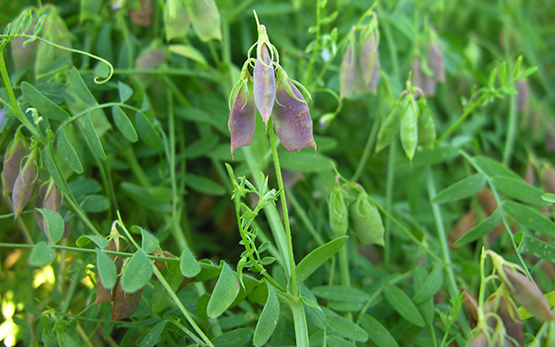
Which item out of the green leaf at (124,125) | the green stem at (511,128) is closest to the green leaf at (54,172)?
the green leaf at (124,125)

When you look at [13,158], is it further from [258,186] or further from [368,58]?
[368,58]

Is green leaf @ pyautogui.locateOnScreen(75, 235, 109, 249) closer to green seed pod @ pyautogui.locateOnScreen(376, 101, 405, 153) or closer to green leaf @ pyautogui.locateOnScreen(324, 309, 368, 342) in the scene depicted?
green leaf @ pyautogui.locateOnScreen(324, 309, 368, 342)

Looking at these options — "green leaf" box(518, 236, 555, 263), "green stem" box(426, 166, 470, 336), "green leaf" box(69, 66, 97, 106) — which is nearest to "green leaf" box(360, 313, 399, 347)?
"green stem" box(426, 166, 470, 336)

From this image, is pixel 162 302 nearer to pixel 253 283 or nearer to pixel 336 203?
pixel 253 283

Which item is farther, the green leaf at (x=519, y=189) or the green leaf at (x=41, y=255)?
the green leaf at (x=519, y=189)

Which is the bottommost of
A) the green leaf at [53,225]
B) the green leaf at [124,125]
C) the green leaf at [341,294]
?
the green leaf at [341,294]

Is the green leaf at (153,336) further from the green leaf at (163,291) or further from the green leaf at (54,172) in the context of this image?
the green leaf at (54,172)
